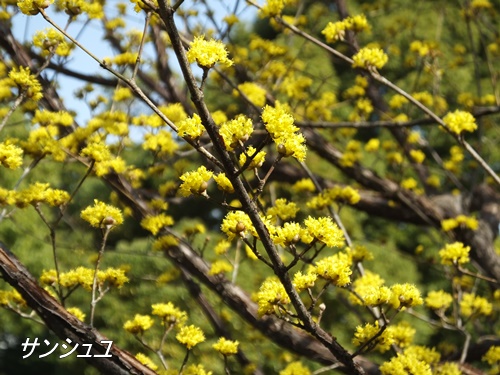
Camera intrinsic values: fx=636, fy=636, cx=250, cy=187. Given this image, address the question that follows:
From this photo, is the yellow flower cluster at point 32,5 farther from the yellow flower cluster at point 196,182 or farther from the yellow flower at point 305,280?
the yellow flower at point 305,280

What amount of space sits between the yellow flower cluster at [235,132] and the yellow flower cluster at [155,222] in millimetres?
1467

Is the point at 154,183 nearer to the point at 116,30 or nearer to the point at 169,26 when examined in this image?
the point at 116,30

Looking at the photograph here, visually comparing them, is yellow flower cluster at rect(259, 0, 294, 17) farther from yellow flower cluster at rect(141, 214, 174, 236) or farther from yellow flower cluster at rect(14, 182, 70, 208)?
yellow flower cluster at rect(14, 182, 70, 208)

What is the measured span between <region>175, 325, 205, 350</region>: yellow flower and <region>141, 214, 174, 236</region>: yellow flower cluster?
73 cm

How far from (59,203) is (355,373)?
1345 millimetres

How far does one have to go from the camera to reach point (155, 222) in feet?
9.96

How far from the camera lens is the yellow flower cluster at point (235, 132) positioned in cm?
159

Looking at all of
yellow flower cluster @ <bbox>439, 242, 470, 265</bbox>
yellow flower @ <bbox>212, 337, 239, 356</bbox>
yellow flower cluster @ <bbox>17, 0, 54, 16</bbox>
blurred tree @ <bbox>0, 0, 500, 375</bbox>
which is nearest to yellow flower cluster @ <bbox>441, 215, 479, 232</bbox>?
blurred tree @ <bbox>0, 0, 500, 375</bbox>

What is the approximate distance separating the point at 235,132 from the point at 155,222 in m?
1.53

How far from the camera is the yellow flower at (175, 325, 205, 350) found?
232 centimetres

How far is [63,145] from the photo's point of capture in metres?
2.98

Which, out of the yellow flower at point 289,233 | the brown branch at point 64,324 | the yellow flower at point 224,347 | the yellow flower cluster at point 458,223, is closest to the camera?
the yellow flower at point 289,233

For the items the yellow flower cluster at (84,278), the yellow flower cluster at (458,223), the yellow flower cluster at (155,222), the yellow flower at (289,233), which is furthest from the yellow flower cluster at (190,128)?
the yellow flower cluster at (458,223)

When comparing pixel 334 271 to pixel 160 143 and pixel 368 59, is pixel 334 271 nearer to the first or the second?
pixel 368 59
